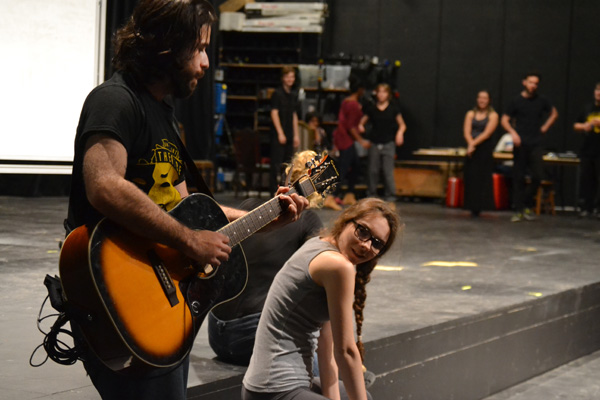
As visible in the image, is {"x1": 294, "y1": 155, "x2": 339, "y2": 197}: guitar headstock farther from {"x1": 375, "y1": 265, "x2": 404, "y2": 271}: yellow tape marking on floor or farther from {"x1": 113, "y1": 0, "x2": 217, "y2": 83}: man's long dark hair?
{"x1": 375, "y1": 265, "x2": 404, "y2": 271}: yellow tape marking on floor

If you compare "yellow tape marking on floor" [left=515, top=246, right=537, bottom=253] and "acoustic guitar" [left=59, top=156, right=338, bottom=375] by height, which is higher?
"acoustic guitar" [left=59, top=156, right=338, bottom=375]

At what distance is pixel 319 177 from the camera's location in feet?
8.77

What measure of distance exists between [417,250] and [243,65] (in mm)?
7597

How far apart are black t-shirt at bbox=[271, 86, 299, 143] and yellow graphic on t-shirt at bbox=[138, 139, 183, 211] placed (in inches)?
328

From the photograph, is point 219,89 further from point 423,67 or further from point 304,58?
point 423,67

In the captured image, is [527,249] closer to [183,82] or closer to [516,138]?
[516,138]

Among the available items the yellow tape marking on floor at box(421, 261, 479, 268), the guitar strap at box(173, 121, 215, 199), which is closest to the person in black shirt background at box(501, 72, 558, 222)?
the yellow tape marking on floor at box(421, 261, 479, 268)

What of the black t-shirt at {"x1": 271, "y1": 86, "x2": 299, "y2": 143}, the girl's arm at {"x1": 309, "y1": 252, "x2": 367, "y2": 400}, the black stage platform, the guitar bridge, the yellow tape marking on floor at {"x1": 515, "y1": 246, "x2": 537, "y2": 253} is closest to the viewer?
the guitar bridge

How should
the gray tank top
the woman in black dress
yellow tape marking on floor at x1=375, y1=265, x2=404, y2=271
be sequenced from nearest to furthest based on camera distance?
the gray tank top, yellow tape marking on floor at x1=375, y1=265, x2=404, y2=271, the woman in black dress

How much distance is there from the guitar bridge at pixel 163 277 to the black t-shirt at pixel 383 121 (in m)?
8.90

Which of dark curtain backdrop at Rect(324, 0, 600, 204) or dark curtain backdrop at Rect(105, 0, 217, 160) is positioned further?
dark curtain backdrop at Rect(324, 0, 600, 204)

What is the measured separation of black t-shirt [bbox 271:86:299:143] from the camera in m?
10.4

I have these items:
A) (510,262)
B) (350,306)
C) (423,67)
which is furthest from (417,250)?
(423,67)

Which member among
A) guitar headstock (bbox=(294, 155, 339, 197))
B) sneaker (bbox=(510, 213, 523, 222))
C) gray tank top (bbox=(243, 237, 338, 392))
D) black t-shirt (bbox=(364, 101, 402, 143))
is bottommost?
sneaker (bbox=(510, 213, 523, 222))
